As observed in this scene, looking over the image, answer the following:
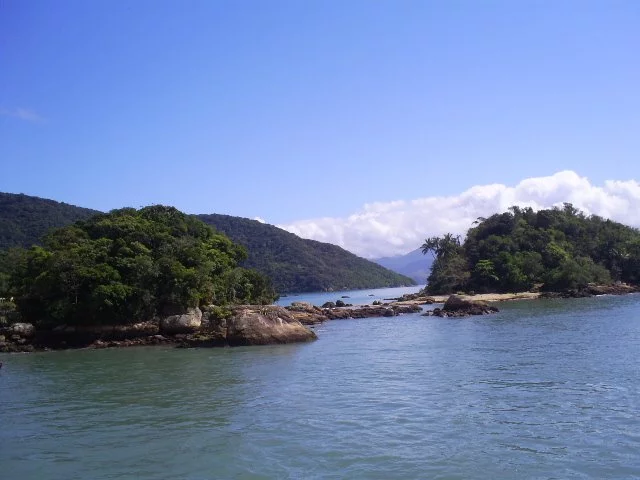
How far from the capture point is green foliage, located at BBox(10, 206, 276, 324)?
129ft

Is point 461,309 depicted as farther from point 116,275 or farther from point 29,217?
point 29,217

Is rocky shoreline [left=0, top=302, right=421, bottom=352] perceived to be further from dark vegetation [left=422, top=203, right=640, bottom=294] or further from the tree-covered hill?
the tree-covered hill

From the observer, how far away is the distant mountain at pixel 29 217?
89062 mm

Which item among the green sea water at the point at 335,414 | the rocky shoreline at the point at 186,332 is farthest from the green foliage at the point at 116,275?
the green sea water at the point at 335,414

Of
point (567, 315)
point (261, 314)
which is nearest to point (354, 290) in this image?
point (567, 315)

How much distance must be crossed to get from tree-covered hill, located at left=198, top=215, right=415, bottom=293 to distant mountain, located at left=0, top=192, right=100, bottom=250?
56.2 metres

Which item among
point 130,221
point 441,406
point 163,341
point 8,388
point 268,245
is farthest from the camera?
point 268,245

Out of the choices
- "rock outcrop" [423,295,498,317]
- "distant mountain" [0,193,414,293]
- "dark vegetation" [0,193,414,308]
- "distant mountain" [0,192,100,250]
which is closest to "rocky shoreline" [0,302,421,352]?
"rock outcrop" [423,295,498,317]

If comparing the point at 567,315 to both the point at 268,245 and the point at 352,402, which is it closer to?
the point at 352,402

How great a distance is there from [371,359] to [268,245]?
146742mm

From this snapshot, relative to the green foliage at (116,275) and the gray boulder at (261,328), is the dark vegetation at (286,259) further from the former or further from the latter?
the gray boulder at (261,328)

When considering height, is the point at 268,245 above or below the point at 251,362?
above

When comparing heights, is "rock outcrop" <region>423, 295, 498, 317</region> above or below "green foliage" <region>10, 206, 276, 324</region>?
below

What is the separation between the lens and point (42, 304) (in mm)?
40781
